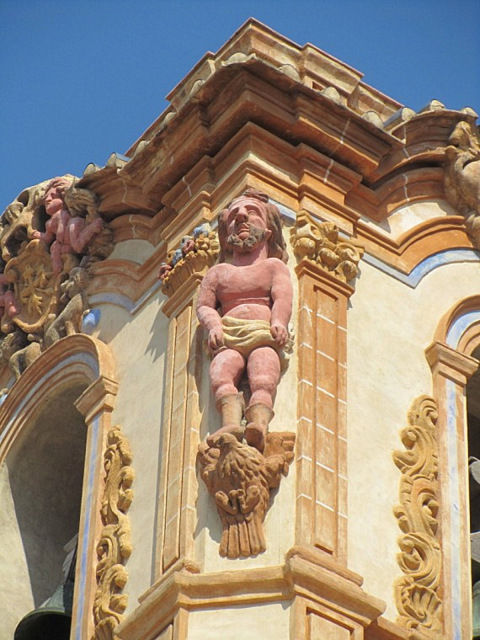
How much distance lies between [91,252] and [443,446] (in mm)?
3784

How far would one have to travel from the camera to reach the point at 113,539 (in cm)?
1786

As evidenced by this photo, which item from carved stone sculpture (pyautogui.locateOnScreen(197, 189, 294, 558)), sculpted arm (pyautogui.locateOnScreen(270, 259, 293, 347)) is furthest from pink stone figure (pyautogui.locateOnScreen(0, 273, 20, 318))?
sculpted arm (pyautogui.locateOnScreen(270, 259, 293, 347))

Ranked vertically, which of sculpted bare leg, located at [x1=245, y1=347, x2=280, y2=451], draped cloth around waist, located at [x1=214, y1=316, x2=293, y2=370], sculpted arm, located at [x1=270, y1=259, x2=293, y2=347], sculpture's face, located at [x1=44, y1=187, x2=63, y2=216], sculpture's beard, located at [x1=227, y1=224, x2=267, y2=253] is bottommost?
sculpted bare leg, located at [x1=245, y1=347, x2=280, y2=451]

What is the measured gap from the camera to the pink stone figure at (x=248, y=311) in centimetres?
1709

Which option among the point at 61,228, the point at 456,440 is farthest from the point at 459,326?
the point at 61,228

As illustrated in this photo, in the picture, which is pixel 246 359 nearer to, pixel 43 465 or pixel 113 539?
pixel 113 539

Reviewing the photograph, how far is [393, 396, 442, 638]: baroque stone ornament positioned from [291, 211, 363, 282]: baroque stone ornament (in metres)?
1.10

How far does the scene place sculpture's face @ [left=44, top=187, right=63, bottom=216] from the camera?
20906mm

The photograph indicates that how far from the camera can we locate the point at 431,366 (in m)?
18.6

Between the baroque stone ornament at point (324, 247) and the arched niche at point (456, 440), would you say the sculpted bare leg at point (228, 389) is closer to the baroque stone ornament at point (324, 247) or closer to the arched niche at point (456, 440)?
the baroque stone ornament at point (324, 247)

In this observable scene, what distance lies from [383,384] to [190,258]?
1688 mm

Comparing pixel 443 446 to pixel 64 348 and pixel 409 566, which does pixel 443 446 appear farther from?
pixel 64 348

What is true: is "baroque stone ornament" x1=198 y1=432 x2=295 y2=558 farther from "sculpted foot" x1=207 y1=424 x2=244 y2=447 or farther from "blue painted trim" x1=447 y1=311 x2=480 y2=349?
"blue painted trim" x1=447 y1=311 x2=480 y2=349

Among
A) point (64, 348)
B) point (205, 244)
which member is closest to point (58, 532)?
point (64, 348)
